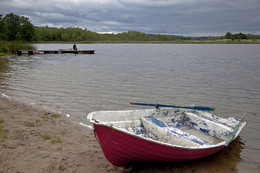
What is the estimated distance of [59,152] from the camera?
6.02 m

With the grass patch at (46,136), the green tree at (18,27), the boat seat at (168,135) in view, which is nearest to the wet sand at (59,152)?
the grass patch at (46,136)

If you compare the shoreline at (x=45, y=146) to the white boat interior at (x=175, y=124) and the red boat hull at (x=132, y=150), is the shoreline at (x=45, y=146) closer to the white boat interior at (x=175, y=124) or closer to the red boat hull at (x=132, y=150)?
the red boat hull at (x=132, y=150)

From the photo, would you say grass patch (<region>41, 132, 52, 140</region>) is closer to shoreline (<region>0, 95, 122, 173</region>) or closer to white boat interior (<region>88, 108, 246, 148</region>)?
shoreline (<region>0, 95, 122, 173</region>)

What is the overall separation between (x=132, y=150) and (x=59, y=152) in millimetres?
2435

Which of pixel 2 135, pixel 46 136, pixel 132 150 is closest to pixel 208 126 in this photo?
pixel 132 150

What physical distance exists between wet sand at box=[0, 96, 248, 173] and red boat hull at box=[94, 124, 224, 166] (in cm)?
51

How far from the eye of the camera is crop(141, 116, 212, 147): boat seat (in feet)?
18.9

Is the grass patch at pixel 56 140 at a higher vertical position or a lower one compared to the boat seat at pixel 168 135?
lower

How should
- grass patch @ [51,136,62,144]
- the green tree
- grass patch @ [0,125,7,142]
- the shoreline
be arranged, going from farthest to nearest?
1. the green tree
2. grass patch @ [51,136,62,144]
3. grass patch @ [0,125,7,142]
4. the shoreline

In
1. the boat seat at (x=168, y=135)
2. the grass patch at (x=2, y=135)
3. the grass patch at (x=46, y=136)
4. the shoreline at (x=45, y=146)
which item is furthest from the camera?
the grass patch at (x=46, y=136)

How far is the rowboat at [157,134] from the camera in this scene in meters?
4.76

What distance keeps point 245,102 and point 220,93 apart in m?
2.24

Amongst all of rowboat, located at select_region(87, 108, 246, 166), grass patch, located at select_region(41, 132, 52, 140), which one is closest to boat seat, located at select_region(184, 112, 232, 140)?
rowboat, located at select_region(87, 108, 246, 166)

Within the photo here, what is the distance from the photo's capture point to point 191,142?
572 centimetres
